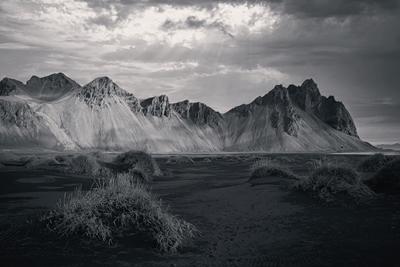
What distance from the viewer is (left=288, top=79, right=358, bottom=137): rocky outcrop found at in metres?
176

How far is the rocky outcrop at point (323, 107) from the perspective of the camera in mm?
175750

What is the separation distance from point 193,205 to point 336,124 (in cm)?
18129

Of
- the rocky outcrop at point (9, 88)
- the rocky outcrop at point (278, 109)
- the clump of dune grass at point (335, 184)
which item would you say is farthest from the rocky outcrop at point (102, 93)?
the clump of dune grass at point (335, 184)

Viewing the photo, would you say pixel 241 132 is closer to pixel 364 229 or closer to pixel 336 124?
pixel 336 124

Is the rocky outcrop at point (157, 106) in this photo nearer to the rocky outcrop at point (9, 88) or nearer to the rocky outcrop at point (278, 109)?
the rocky outcrop at point (278, 109)

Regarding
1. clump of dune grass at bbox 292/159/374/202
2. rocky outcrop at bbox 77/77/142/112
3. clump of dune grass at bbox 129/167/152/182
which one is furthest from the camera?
rocky outcrop at bbox 77/77/142/112

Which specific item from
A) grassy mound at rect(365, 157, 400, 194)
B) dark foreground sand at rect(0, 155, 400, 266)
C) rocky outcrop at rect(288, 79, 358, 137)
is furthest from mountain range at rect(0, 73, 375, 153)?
grassy mound at rect(365, 157, 400, 194)

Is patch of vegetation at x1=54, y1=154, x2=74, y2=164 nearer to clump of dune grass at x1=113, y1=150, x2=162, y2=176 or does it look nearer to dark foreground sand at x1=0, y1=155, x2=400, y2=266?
clump of dune grass at x1=113, y1=150, x2=162, y2=176

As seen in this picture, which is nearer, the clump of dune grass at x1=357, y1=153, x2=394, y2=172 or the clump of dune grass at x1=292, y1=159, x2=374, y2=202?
the clump of dune grass at x1=292, y1=159, x2=374, y2=202

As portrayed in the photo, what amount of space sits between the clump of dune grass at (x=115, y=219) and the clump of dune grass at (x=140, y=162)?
1782cm

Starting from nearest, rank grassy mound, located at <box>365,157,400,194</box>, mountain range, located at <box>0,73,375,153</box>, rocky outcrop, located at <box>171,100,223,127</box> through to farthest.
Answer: grassy mound, located at <box>365,157,400,194</box> < mountain range, located at <box>0,73,375,153</box> < rocky outcrop, located at <box>171,100,223,127</box>

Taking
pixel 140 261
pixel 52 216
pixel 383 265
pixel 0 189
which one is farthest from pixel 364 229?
pixel 0 189

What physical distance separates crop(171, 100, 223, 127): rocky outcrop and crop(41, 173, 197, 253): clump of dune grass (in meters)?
142

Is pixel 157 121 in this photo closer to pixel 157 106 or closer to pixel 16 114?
pixel 157 106
